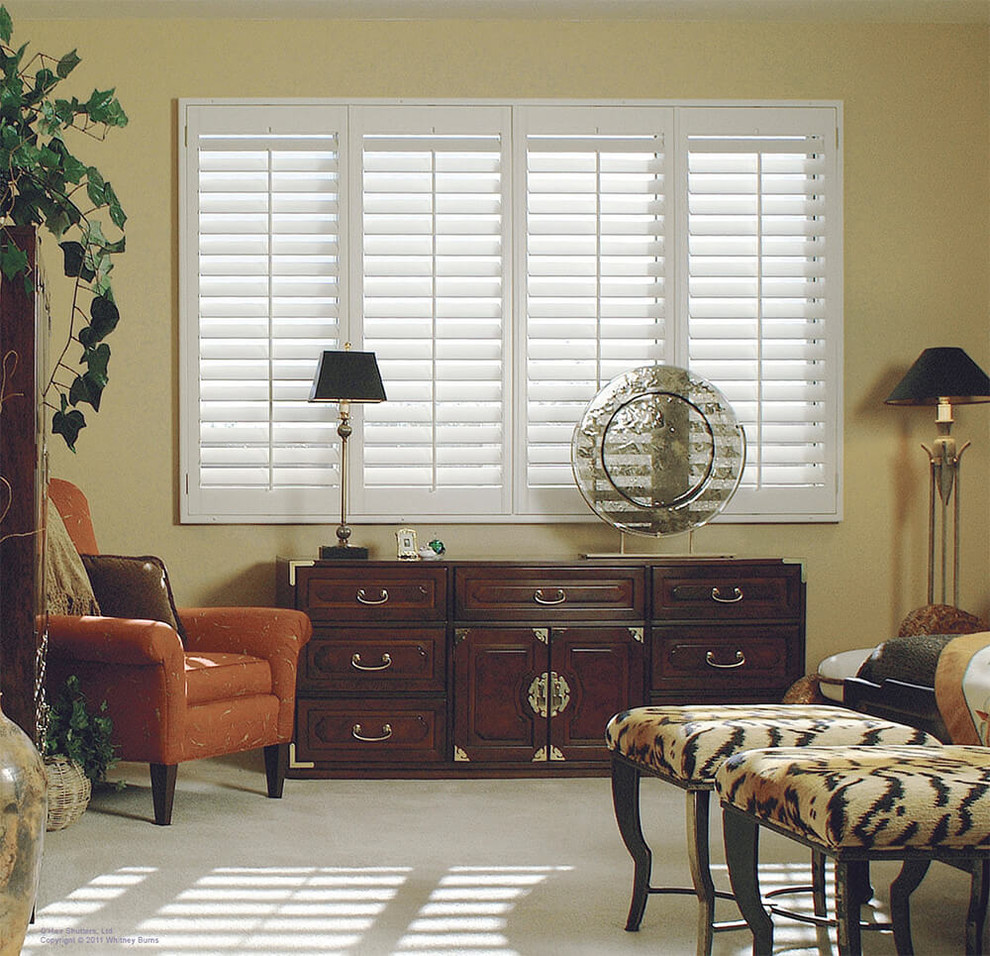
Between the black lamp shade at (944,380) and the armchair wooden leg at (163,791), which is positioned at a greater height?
the black lamp shade at (944,380)

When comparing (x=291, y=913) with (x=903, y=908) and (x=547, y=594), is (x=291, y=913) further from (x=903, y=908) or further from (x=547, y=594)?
(x=547, y=594)

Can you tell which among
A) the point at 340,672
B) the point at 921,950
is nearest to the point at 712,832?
the point at 921,950

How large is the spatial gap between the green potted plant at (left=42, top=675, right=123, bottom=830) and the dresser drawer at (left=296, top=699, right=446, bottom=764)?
2.37ft

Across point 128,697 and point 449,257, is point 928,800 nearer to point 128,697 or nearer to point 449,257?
point 128,697

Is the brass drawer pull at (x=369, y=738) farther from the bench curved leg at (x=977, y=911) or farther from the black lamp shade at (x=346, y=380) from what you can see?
the bench curved leg at (x=977, y=911)

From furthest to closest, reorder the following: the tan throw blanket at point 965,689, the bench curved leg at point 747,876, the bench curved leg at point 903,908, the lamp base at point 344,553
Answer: the lamp base at point 344,553, the tan throw blanket at point 965,689, the bench curved leg at point 903,908, the bench curved leg at point 747,876

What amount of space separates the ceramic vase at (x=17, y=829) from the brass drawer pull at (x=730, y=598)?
2.59m

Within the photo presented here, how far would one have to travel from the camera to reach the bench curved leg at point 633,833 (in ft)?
8.00

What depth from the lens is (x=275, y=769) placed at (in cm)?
360

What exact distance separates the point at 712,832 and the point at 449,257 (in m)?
2.26

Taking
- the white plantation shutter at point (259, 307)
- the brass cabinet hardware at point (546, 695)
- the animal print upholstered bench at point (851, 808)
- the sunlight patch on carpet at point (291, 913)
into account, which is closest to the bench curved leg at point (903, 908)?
the animal print upholstered bench at point (851, 808)

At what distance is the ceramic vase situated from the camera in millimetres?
1715

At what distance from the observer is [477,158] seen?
435cm

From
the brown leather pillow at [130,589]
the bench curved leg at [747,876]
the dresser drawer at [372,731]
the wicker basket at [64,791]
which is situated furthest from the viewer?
the dresser drawer at [372,731]
